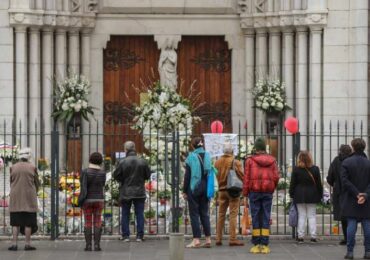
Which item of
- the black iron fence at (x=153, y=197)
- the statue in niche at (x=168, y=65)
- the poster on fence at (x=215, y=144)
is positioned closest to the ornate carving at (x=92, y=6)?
the statue in niche at (x=168, y=65)

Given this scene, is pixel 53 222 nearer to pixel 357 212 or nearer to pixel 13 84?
pixel 357 212

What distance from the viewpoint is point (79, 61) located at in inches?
1261

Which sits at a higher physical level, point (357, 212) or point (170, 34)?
point (170, 34)

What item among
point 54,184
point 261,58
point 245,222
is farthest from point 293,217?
point 261,58

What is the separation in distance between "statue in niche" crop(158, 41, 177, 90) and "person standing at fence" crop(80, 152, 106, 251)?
1079 cm

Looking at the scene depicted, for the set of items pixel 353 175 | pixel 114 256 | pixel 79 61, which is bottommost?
pixel 114 256

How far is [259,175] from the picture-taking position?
21.0 m

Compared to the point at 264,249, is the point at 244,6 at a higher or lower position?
higher

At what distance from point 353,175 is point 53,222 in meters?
5.43

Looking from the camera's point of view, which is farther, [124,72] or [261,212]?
[124,72]

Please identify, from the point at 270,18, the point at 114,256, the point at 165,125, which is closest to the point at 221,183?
the point at 114,256

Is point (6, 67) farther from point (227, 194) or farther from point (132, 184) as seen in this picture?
point (227, 194)

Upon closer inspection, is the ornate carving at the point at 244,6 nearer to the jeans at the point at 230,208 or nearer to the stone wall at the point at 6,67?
the stone wall at the point at 6,67

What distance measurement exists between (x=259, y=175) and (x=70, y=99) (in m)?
10.5
